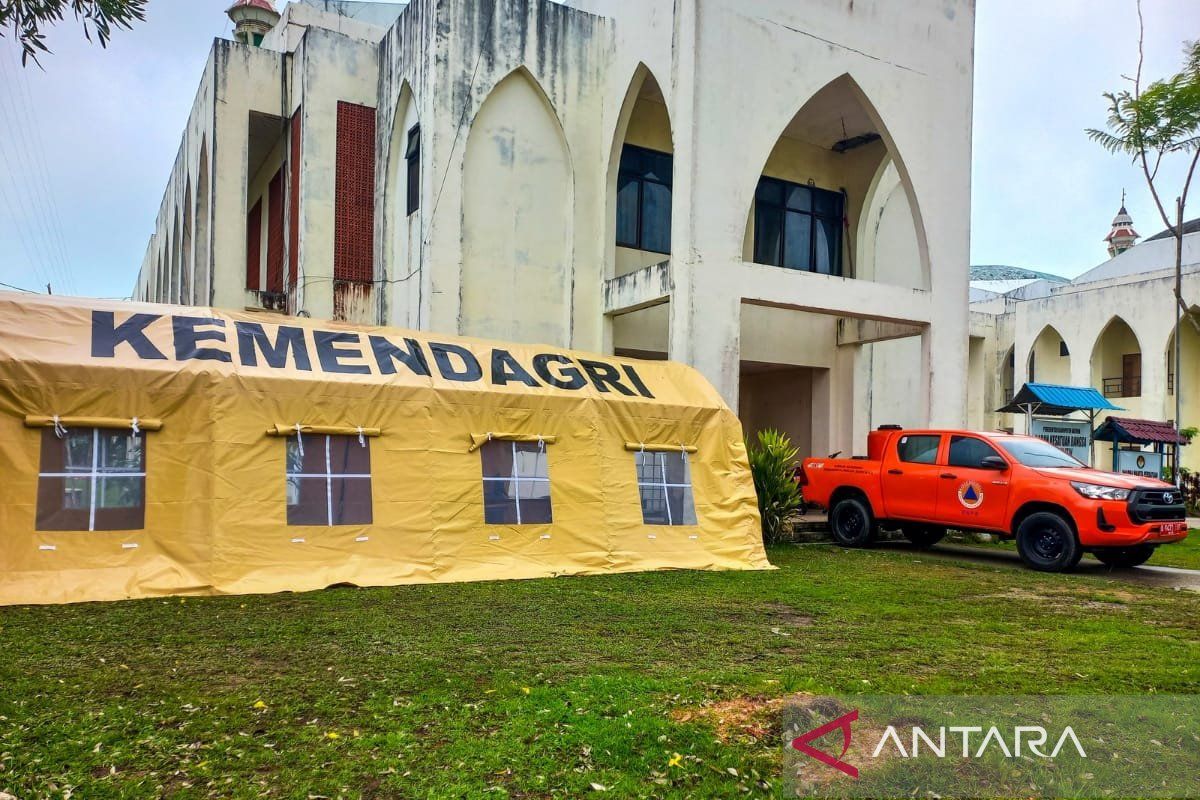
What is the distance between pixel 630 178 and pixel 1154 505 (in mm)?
10904

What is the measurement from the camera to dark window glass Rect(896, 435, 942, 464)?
44.3 feet

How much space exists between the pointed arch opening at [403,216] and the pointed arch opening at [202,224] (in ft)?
18.6

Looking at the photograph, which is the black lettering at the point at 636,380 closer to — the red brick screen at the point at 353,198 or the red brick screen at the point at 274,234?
the red brick screen at the point at 353,198

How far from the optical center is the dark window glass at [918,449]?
13.5 meters

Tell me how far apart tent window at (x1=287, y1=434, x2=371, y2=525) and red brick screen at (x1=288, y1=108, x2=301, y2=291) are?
909cm

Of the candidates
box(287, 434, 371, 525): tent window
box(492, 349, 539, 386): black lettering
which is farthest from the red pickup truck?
box(287, 434, 371, 525): tent window

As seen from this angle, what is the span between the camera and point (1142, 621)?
843 centimetres

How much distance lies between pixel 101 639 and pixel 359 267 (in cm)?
1236

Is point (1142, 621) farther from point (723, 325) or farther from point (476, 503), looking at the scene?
point (723, 325)

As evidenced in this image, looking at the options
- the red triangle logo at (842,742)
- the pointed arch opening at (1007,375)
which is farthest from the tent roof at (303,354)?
the pointed arch opening at (1007,375)

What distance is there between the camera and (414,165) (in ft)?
56.1

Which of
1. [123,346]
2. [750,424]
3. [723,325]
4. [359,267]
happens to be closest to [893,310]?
[723,325]

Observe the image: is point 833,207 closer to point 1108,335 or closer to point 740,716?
point 740,716

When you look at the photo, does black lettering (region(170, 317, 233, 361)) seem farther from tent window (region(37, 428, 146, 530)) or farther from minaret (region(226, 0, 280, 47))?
minaret (region(226, 0, 280, 47))
